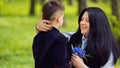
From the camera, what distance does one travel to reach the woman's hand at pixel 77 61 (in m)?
5.31

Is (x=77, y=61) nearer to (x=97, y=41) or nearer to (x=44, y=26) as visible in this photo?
(x=97, y=41)

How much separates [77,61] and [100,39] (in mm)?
405

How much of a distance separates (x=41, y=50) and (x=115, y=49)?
3.25ft

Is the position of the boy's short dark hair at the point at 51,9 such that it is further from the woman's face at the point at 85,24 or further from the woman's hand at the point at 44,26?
the woman's face at the point at 85,24

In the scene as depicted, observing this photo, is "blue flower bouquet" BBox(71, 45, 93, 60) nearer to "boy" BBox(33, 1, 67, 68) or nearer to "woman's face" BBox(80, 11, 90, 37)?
"woman's face" BBox(80, 11, 90, 37)

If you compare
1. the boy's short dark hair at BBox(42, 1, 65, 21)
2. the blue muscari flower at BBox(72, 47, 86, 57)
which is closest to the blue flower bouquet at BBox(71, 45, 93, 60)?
the blue muscari flower at BBox(72, 47, 86, 57)

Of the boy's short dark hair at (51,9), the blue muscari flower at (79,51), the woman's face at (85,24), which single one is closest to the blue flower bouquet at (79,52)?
the blue muscari flower at (79,51)

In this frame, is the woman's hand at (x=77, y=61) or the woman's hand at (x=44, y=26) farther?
the woman's hand at (x=77, y=61)

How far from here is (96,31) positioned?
5527 mm

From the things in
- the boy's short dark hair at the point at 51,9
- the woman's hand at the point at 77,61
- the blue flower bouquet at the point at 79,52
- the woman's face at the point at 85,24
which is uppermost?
the boy's short dark hair at the point at 51,9

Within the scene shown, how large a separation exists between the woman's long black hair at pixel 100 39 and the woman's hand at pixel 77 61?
180 millimetres

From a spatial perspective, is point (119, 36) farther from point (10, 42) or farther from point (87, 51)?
point (87, 51)

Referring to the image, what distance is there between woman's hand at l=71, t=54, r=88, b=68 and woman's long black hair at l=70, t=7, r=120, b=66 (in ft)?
0.59

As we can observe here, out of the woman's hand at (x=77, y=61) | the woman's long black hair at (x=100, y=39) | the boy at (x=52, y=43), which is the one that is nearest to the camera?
the boy at (x=52, y=43)
